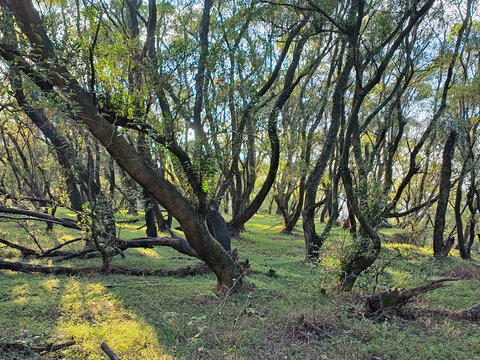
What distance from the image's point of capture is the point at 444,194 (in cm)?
1331

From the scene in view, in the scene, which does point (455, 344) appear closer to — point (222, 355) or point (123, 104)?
point (222, 355)

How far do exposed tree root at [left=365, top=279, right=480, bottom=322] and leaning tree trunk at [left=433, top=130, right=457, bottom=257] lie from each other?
7859mm

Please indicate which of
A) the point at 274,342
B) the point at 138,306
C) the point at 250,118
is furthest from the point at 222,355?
the point at 250,118

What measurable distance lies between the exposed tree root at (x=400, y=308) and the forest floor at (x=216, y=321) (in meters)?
0.23

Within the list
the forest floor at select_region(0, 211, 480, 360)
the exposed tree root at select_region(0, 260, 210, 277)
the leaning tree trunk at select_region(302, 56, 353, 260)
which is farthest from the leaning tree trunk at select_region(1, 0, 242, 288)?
the leaning tree trunk at select_region(302, 56, 353, 260)

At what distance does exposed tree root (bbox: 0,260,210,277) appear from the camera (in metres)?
7.62

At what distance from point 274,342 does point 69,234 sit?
433 inches

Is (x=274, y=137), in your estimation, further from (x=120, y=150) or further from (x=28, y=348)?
(x=28, y=348)

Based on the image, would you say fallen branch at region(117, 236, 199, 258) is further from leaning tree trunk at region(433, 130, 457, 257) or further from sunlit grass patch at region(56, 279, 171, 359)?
leaning tree trunk at region(433, 130, 457, 257)

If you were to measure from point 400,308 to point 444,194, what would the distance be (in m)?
Answer: 8.92

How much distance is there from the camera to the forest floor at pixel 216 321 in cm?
453

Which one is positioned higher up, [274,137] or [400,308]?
[274,137]

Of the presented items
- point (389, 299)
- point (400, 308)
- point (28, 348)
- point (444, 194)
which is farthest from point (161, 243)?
point (444, 194)

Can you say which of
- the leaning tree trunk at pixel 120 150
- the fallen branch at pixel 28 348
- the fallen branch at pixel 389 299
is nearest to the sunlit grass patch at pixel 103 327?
the fallen branch at pixel 28 348
